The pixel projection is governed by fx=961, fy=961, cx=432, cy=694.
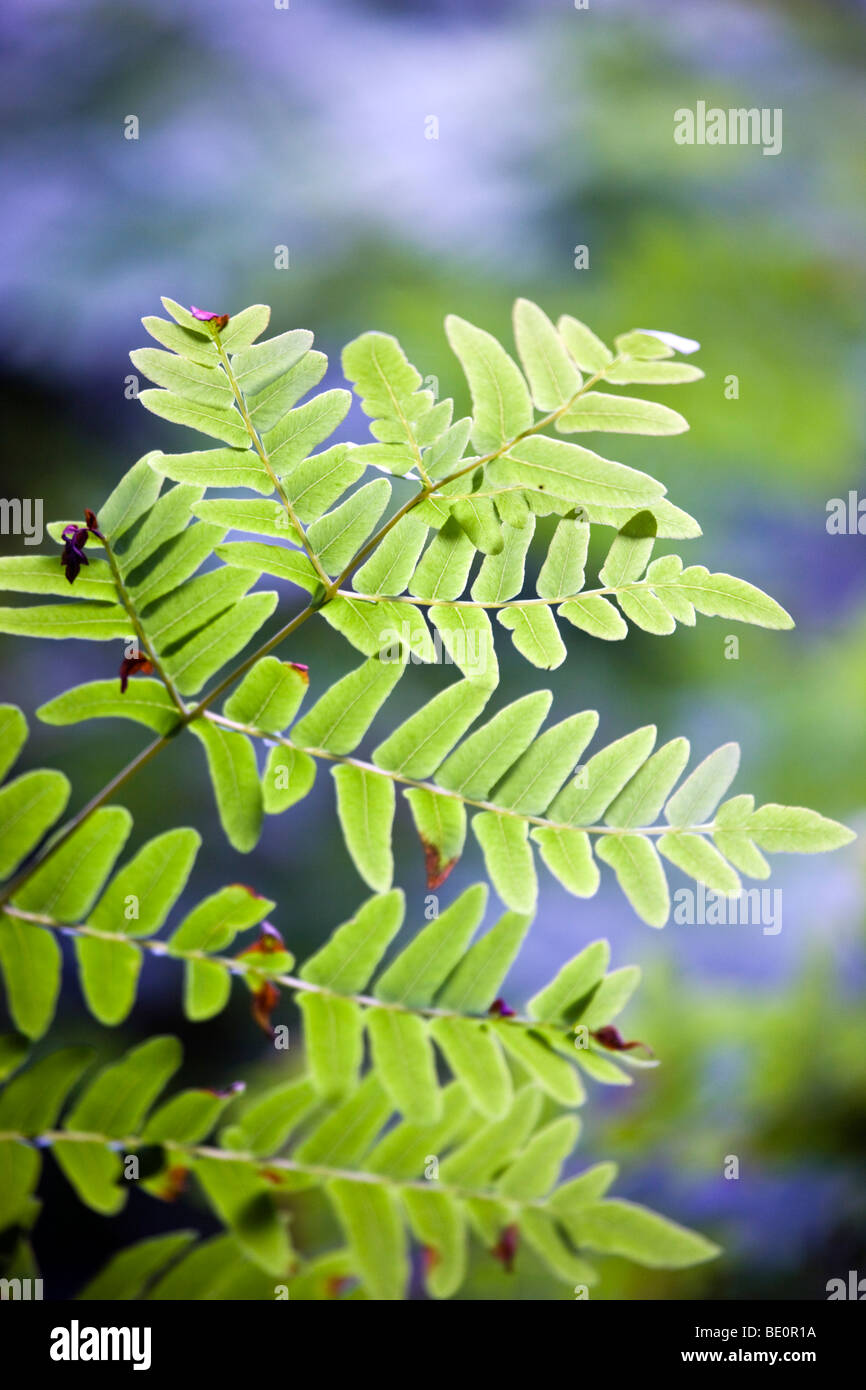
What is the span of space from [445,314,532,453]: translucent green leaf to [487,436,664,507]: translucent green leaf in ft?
0.04

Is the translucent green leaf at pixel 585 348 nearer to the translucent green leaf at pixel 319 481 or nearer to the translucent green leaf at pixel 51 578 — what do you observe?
the translucent green leaf at pixel 319 481

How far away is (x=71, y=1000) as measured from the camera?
140cm

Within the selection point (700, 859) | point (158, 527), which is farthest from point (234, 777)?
point (700, 859)

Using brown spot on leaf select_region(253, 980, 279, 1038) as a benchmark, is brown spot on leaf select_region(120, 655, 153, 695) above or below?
above

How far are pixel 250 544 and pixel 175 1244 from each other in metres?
0.31

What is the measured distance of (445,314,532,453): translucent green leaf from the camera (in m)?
0.43

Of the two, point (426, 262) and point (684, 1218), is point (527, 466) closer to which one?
point (684, 1218)

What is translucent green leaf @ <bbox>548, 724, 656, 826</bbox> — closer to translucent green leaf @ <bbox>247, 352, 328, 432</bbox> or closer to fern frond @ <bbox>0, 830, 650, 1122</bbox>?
fern frond @ <bbox>0, 830, 650, 1122</bbox>

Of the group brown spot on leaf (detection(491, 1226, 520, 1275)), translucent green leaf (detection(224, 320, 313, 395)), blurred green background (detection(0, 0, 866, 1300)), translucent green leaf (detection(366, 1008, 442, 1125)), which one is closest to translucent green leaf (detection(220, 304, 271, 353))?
translucent green leaf (detection(224, 320, 313, 395))

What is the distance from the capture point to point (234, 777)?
0.47m

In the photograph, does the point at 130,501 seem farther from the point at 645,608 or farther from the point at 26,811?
the point at 645,608

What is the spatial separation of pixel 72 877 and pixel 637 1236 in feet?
0.93

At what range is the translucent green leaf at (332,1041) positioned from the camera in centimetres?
42

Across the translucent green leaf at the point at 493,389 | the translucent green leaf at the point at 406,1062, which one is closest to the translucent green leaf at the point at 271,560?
the translucent green leaf at the point at 493,389
